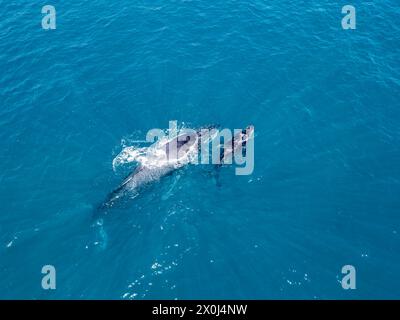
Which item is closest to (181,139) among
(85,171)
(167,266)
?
(85,171)

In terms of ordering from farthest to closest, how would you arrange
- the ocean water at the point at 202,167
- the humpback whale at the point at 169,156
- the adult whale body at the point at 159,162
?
1. the humpback whale at the point at 169,156
2. the adult whale body at the point at 159,162
3. the ocean water at the point at 202,167

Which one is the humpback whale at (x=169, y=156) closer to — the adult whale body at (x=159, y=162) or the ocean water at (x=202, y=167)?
the adult whale body at (x=159, y=162)

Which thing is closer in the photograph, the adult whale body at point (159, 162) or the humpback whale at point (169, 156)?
the adult whale body at point (159, 162)

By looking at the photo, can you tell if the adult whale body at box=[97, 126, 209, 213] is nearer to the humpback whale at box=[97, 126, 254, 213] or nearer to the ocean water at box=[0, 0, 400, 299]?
the humpback whale at box=[97, 126, 254, 213]

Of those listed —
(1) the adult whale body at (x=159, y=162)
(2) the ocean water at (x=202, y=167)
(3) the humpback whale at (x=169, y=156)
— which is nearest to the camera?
(2) the ocean water at (x=202, y=167)

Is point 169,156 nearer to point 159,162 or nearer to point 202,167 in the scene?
point 159,162

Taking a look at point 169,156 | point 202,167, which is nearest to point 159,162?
point 169,156

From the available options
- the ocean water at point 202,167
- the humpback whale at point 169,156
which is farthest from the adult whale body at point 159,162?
the ocean water at point 202,167

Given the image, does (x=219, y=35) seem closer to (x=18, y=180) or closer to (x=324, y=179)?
(x=324, y=179)

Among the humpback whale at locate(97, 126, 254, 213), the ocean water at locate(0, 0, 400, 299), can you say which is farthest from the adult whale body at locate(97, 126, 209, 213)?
the ocean water at locate(0, 0, 400, 299)
